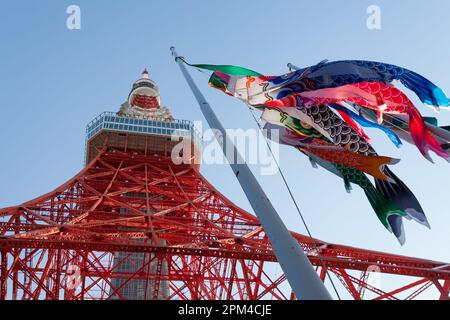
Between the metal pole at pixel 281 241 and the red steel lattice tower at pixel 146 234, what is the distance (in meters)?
6.54

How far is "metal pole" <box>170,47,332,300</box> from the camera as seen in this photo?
4.94 m

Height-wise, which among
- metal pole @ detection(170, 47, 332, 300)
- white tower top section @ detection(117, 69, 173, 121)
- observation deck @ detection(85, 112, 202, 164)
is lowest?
metal pole @ detection(170, 47, 332, 300)

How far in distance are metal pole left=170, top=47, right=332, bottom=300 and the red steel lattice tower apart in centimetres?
654

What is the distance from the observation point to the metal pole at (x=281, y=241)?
4938mm

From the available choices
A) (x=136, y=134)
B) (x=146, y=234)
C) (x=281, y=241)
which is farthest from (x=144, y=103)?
(x=281, y=241)

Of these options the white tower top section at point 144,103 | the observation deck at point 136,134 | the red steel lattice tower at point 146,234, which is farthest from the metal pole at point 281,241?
the white tower top section at point 144,103

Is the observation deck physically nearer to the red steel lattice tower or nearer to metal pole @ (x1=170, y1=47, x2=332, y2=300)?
the red steel lattice tower

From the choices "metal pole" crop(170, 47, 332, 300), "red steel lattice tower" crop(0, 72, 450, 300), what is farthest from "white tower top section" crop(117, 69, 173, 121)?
"metal pole" crop(170, 47, 332, 300)

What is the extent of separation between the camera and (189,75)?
10.4 m

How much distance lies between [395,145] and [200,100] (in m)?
5.39

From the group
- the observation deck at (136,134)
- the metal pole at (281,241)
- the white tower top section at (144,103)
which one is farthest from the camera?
the white tower top section at (144,103)

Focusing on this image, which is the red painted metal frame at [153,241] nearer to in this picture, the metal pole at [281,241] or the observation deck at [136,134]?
the observation deck at [136,134]

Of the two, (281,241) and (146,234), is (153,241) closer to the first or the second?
(146,234)
